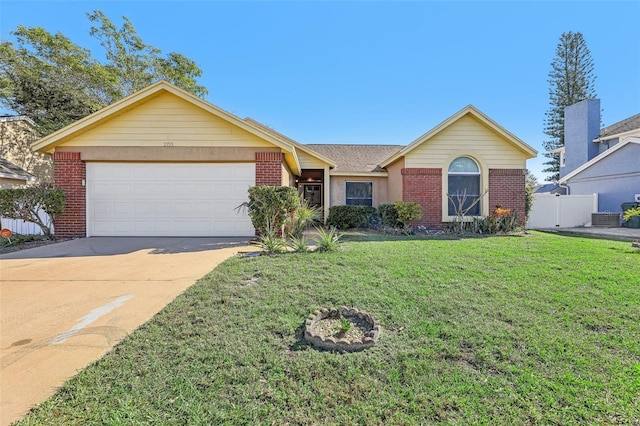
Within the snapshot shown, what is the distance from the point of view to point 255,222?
846 cm

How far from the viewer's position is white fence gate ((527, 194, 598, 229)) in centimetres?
1498

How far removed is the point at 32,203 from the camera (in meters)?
8.81

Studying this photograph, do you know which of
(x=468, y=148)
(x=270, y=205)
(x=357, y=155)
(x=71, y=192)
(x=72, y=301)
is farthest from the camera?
(x=357, y=155)

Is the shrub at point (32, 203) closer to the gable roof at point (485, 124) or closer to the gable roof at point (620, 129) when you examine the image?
the gable roof at point (485, 124)

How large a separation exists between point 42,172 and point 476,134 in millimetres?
25142

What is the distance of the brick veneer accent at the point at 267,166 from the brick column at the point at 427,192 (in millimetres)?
5530

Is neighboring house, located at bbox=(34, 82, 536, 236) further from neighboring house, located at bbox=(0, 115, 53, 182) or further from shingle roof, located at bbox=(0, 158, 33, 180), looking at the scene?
neighboring house, located at bbox=(0, 115, 53, 182)

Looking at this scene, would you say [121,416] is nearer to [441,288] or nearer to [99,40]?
[441,288]

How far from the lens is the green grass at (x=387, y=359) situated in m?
2.17

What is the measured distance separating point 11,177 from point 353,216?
54.9 ft

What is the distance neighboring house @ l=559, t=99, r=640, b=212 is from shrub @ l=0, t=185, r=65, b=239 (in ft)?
83.2

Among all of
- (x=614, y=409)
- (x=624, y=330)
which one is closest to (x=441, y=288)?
(x=624, y=330)

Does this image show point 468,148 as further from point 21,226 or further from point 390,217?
point 21,226

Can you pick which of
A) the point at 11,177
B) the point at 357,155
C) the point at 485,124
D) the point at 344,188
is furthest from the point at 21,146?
the point at 485,124
